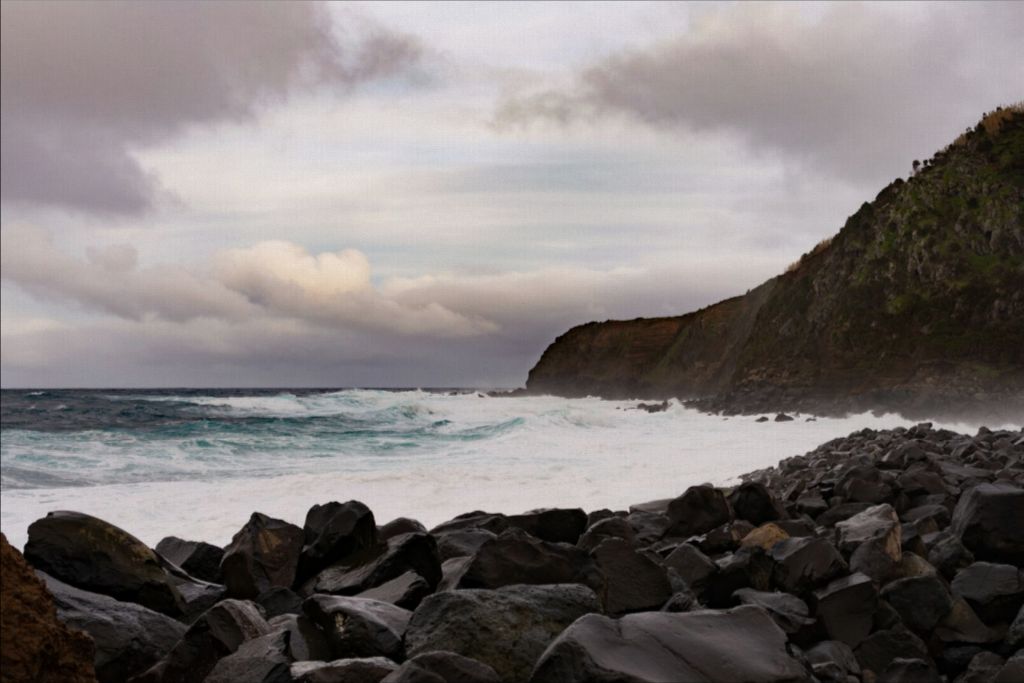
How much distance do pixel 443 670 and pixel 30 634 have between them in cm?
131

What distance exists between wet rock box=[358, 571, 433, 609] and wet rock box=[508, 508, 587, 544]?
5.43ft

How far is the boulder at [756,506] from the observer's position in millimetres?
6461

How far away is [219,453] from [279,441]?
290cm

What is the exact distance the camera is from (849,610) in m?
4.29

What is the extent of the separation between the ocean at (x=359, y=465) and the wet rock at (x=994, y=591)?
22.9 ft

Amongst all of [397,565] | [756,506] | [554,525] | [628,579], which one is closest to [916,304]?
[756,506]

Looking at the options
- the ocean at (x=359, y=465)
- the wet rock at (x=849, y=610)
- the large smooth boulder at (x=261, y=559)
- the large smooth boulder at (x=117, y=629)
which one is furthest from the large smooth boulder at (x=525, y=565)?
the ocean at (x=359, y=465)

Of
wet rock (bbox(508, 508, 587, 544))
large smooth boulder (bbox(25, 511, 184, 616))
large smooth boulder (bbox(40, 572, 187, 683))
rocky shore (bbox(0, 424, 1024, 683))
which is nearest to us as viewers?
rocky shore (bbox(0, 424, 1024, 683))

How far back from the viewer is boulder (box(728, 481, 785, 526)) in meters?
6.46

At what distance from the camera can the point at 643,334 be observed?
82812mm

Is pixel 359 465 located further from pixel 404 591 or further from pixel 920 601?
pixel 920 601

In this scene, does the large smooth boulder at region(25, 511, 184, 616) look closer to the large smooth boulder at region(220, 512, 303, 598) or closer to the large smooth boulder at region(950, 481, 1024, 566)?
the large smooth boulder at region(220, 512, 303, 598)

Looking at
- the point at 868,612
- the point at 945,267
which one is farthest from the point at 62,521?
the point at 945,267

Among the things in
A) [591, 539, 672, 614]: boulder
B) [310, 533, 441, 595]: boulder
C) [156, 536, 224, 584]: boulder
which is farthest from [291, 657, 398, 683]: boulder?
[156, 536, 224, 584]: boulder
